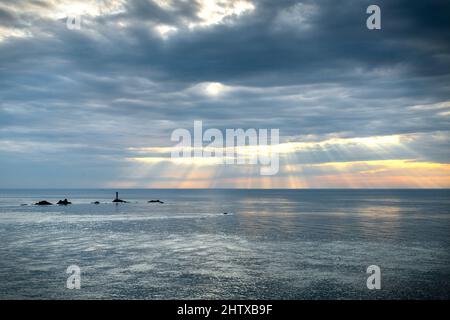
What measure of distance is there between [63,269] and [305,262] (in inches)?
990

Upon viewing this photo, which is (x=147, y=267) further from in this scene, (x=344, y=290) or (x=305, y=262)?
(x=344, y=290)

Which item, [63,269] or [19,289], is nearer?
[19,289]
